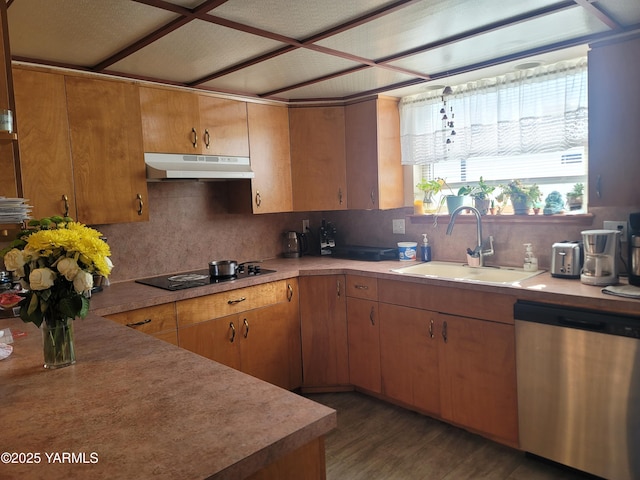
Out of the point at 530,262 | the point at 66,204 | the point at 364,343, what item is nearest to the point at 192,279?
the point at 66,204

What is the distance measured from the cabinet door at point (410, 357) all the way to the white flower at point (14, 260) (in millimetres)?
2059

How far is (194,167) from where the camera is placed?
9.77 ft

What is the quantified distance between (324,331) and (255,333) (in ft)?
1.64

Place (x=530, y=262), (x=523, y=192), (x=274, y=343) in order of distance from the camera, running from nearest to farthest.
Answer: (x=530, y=262)
(x=523, y=192)
(x=274, y=343)

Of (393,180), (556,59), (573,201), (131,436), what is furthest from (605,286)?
(131,436)

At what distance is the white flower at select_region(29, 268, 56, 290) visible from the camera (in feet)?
4.22

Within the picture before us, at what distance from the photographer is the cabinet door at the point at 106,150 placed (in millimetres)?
2568

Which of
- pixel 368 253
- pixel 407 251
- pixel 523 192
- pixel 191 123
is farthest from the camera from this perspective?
pixel 368 253

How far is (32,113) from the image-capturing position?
2.40m

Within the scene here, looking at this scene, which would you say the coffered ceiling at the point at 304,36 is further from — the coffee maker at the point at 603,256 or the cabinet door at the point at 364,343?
the cabinet door at the point at 364,343

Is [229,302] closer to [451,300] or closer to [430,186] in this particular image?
[451,300]

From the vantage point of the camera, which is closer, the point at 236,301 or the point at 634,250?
the point at 634,250

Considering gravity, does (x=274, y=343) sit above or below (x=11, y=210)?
below

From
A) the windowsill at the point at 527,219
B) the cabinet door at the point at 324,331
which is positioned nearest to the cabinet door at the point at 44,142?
the cabinet door at the point at 324,331
